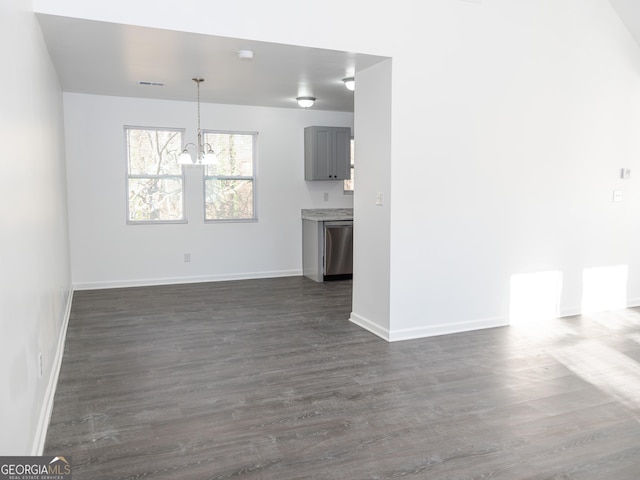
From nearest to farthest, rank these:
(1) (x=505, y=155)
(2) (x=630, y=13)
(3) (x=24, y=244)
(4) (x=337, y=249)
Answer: (3) (x=24, y=244) → (1) (x=505, y=155) → (2) (x=630, y=13) → (4) (x=337, y=249)

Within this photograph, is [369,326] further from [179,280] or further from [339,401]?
[179,280]

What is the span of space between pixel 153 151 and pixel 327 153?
7.65 ft

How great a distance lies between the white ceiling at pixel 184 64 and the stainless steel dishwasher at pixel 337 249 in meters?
1.68

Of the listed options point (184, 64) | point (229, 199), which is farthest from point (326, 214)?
point (184, 64)

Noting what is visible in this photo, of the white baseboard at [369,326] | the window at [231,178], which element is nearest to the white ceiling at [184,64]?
the window at [231,178]

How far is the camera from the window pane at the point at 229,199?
6.98 m

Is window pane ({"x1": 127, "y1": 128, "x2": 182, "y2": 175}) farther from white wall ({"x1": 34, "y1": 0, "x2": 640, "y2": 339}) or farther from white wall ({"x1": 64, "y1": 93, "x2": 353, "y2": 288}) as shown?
white wall ({"x1": 34, "y1": 0, "x2": 640, "y2": 339})

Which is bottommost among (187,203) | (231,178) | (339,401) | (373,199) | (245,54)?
(339,401)

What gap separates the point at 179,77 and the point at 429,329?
3.40 metres

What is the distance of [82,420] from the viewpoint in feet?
9.34

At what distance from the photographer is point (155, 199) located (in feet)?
21.9

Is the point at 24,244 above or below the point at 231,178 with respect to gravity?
below

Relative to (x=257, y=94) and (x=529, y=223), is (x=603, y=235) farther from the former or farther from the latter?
(x=257, y=94)

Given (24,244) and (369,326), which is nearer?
(24,244)
